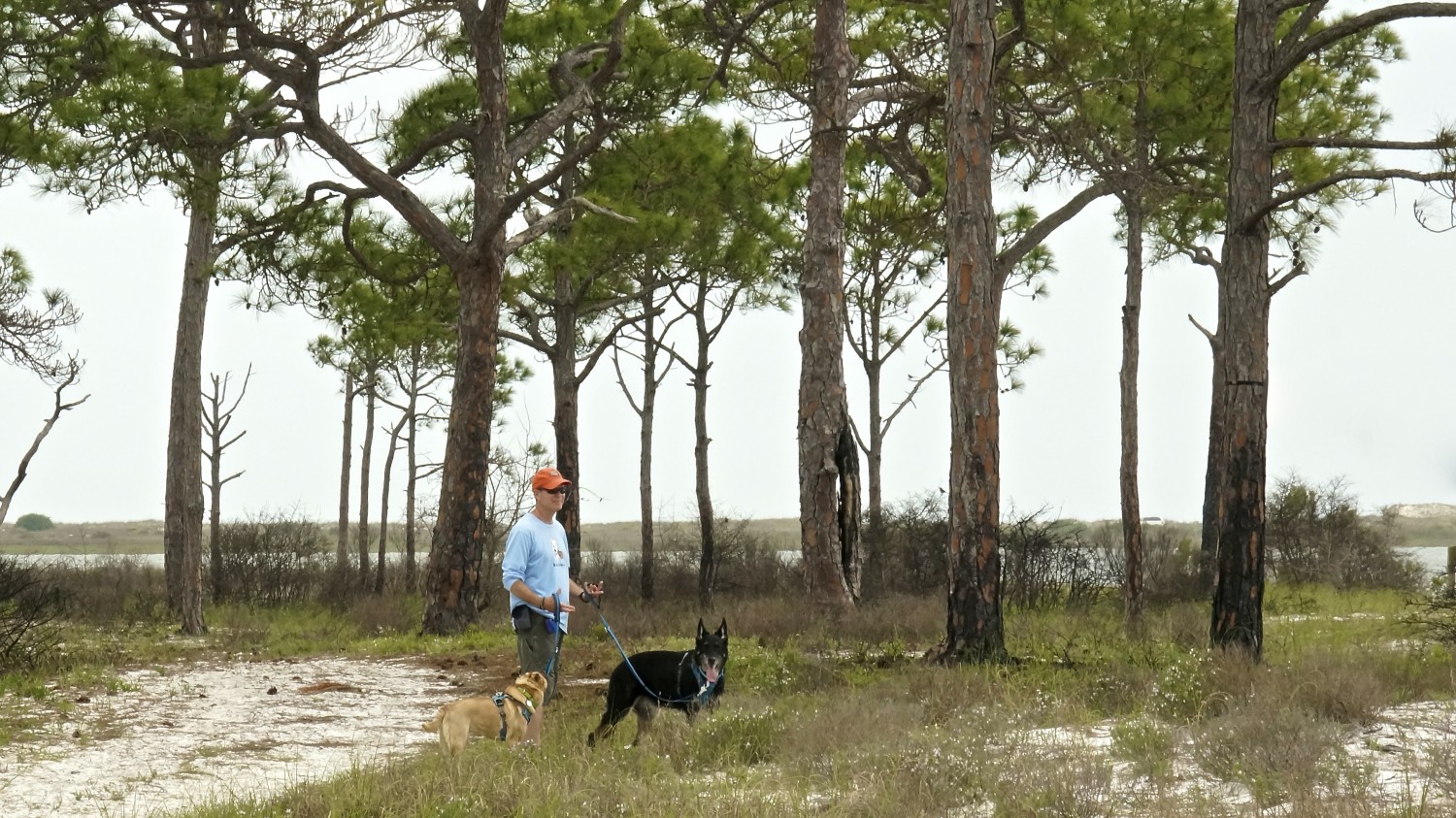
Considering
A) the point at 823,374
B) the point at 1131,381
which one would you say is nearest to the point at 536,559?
the point at 823,374

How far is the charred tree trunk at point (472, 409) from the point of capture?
16.6 metres

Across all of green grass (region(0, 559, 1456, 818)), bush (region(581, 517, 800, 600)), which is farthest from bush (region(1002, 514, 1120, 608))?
green grass (region(0, 559, 1456, 818))

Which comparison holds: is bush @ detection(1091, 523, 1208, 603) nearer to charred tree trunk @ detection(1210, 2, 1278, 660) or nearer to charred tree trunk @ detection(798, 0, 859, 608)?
charred tree trunk @ detection(798, 0, 859, 608)

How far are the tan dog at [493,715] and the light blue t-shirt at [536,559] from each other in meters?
0.50

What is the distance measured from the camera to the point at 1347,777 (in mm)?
5898

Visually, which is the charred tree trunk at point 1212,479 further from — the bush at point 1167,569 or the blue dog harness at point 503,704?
the blue dog harness at point 503,704

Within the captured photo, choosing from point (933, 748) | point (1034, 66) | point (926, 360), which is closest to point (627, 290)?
point (926, 360)

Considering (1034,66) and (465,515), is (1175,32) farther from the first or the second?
(465,515)

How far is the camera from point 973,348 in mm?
10945

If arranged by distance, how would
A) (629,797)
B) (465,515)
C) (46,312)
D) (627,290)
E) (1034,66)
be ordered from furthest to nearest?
(627,290) < (46,312) < (465,515) < (1034,66) < (629,797)

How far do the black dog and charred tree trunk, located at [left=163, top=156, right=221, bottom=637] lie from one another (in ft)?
34.1

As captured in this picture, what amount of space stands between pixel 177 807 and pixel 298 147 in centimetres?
1188

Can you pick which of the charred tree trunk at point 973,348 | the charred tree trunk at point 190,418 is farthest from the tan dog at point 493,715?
the charred tree trunk at point 190,418

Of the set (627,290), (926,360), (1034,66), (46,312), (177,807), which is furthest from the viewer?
(926,360)
